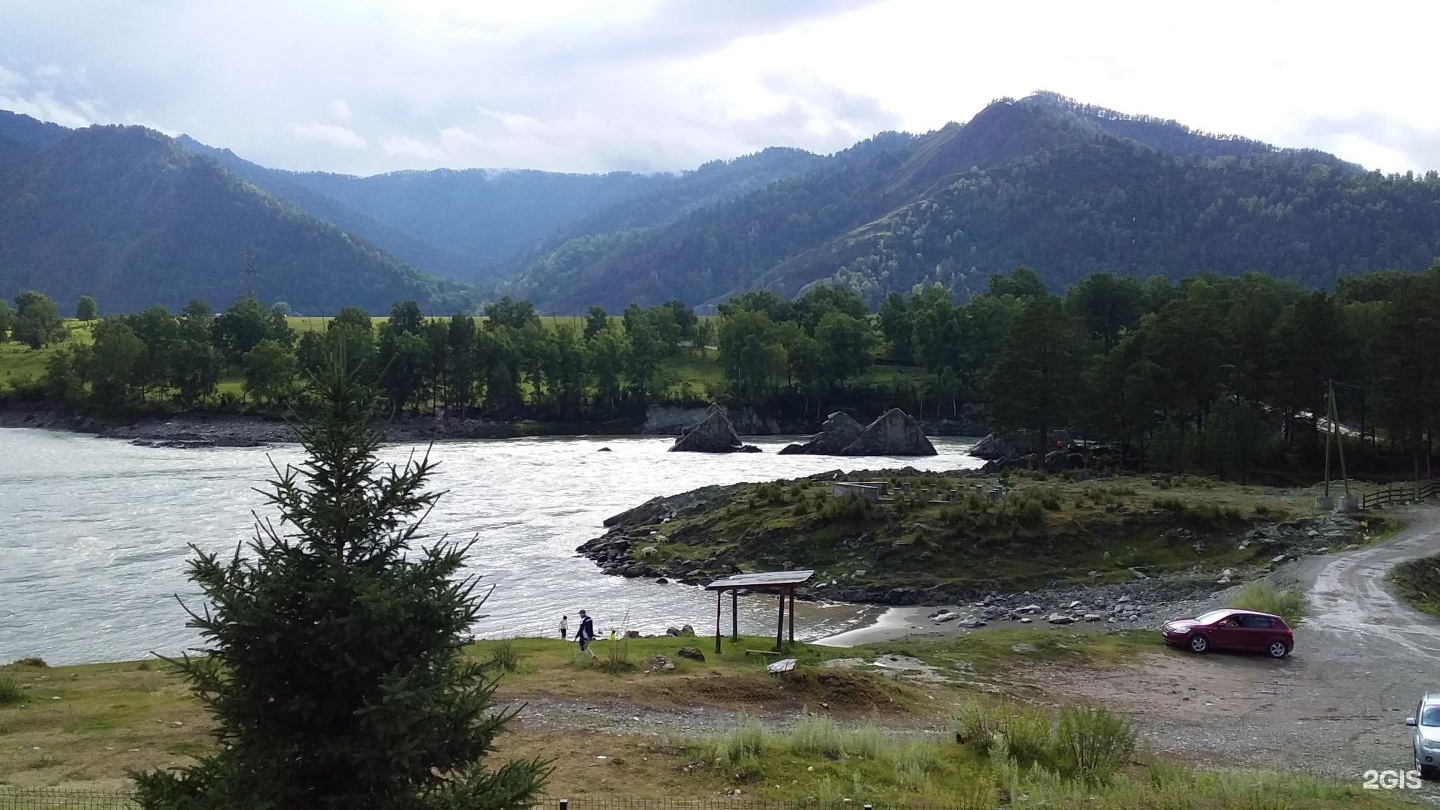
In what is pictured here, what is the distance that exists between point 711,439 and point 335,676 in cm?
10049

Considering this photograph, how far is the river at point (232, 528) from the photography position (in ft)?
131

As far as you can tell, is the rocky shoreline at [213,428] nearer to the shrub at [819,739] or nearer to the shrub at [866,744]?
the shrub at [819,739]

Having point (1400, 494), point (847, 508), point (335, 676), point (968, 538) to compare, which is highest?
point (335, 676)

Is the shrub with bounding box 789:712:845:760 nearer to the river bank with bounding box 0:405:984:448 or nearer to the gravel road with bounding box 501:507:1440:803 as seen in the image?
the gravel road with bounding box 501:507:1440:803

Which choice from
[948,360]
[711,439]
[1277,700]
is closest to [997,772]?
[1277,700]

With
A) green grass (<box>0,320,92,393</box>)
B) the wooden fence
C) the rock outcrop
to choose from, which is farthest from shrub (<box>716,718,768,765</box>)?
green grass (<box>0,320,92,393</box>)

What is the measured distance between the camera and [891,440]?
107 m

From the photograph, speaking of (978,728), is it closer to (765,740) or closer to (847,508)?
(765,740)

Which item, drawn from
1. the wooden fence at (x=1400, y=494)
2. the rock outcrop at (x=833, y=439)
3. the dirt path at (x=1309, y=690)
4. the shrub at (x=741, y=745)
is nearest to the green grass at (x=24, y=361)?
the rock outcrop at (x=833, y=439)

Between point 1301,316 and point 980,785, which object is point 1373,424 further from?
point 980,785

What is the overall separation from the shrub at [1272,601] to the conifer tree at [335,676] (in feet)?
104

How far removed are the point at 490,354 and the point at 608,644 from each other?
4521 inches

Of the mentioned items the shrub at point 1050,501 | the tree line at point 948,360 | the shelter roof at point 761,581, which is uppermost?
the tree line at point 948,360

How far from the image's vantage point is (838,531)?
50.5 meters
